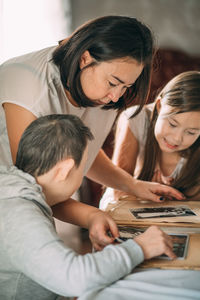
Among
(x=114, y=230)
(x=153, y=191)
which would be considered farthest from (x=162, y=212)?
(x=114, y=230)

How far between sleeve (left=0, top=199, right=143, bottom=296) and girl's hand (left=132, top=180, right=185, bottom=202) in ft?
1.99

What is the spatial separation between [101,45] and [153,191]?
628mm

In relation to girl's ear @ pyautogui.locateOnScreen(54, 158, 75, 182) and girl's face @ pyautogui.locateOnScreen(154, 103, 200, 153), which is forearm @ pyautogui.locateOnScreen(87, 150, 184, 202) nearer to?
girl's face @ pyautogui.locateOnScreen(154, 103, 200, 153)

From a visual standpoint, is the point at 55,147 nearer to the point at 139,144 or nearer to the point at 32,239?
the point at 32,239

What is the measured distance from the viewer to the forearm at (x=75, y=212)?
110 centimetres

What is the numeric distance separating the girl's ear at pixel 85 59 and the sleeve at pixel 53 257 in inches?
20.5

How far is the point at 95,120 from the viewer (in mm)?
1514

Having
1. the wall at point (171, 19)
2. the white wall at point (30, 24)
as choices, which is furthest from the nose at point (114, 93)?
the wall at point (171, 19)

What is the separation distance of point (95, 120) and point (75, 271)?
33.7 inches

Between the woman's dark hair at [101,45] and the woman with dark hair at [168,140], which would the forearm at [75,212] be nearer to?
the woman's dark hair at [101,45]

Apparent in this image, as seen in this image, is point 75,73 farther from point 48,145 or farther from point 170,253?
point 170,253

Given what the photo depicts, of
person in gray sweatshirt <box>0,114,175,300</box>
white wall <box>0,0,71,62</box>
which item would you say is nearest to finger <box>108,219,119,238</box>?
person in gray sweatshirt <box>0,114,175,300</box>

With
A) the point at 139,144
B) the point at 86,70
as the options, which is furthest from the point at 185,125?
the point at 86,70

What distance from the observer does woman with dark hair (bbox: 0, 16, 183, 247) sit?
1123mm
